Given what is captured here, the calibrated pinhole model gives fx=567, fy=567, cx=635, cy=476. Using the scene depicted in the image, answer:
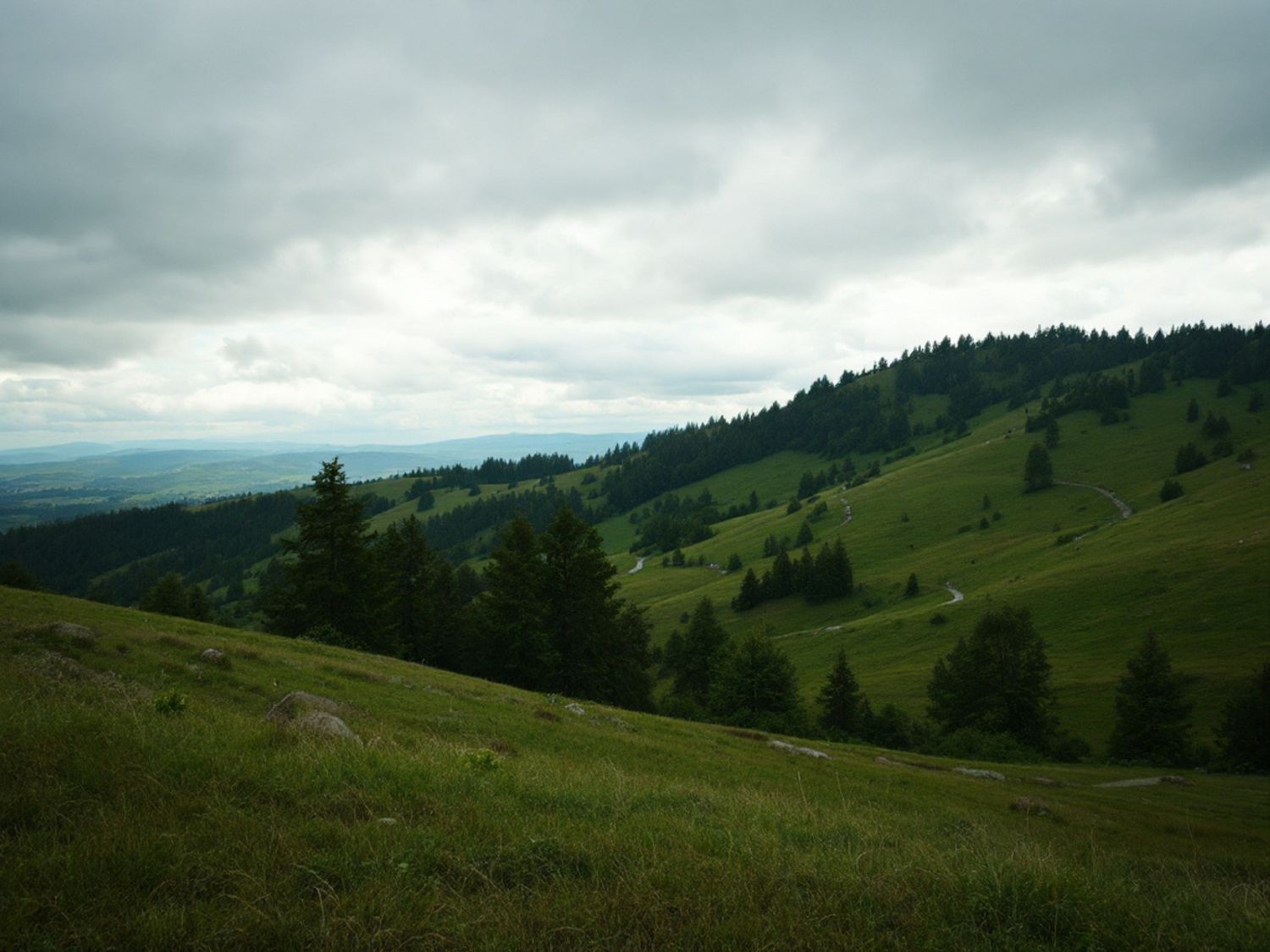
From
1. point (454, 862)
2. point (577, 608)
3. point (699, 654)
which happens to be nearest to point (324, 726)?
point (454, 862)

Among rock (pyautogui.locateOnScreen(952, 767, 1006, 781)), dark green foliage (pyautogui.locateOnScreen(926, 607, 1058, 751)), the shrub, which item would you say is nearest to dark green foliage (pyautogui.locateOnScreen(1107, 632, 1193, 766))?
dark green foliage (pyautogui.locateOnScreen(926, 607, 1058, 751))

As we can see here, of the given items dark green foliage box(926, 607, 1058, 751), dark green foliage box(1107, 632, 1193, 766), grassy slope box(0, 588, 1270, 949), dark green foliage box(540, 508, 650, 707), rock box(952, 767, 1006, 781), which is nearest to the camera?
grassy slope box(0, 588, 1270, 949)

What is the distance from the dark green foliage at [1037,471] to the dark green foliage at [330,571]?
173443 millimetres

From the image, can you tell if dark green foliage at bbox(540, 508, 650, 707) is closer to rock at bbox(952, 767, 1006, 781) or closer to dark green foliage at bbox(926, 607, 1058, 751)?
rock at bbox(952, 767, 1006, 781)

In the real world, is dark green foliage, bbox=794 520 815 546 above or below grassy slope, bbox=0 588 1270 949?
below

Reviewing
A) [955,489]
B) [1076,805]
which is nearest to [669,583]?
[955,489]

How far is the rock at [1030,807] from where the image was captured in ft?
78.0

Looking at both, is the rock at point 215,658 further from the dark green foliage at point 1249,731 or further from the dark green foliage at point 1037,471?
the dark green foliage at point 1037,471

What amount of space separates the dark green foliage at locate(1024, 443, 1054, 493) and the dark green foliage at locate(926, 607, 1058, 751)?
4825 inches

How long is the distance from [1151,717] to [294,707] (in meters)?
67.3

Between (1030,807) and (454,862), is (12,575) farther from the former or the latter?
(1030,807)

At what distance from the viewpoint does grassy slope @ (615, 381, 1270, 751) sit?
229ft

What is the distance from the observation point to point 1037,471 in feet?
520

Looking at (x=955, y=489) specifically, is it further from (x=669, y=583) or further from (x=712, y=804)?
(x=712, y=804)
